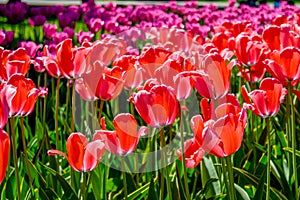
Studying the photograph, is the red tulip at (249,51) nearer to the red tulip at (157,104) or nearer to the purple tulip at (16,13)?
the red tulip at (157,104)

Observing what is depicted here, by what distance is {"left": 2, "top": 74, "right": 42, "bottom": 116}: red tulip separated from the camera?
6.03 feet

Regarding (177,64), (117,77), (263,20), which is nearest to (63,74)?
(117,77)

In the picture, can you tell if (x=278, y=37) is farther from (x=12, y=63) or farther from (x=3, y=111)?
(x=3, y=111)

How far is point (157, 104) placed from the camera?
5.69ft

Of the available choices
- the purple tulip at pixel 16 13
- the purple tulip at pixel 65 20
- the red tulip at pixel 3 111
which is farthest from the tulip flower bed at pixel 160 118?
the purple tulip at pixel 16 13

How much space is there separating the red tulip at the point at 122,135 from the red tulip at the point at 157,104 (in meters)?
0.05

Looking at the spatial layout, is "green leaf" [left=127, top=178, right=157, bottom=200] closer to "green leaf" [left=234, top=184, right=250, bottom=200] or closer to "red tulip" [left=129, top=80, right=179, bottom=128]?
"green leaf" [left=234, top=184, right=250, bottom=200]

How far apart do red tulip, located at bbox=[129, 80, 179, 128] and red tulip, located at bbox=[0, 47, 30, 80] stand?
689 millimetres

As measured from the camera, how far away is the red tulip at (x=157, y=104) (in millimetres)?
1729

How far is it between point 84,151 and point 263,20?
6.12 metres

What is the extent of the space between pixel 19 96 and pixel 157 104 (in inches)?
17.8

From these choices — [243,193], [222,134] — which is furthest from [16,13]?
[222,134]

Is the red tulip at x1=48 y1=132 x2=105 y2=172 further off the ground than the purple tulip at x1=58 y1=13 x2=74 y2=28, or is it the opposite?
the red tulip at x1=48 y1=132 x2=105 y2=172

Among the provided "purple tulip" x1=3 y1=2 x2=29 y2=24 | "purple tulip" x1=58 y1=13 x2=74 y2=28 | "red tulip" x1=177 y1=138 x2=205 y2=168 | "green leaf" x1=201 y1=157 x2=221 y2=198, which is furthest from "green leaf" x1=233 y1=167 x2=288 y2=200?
"purple tulip" x1=3 y1=2 x2=29 y2=24
